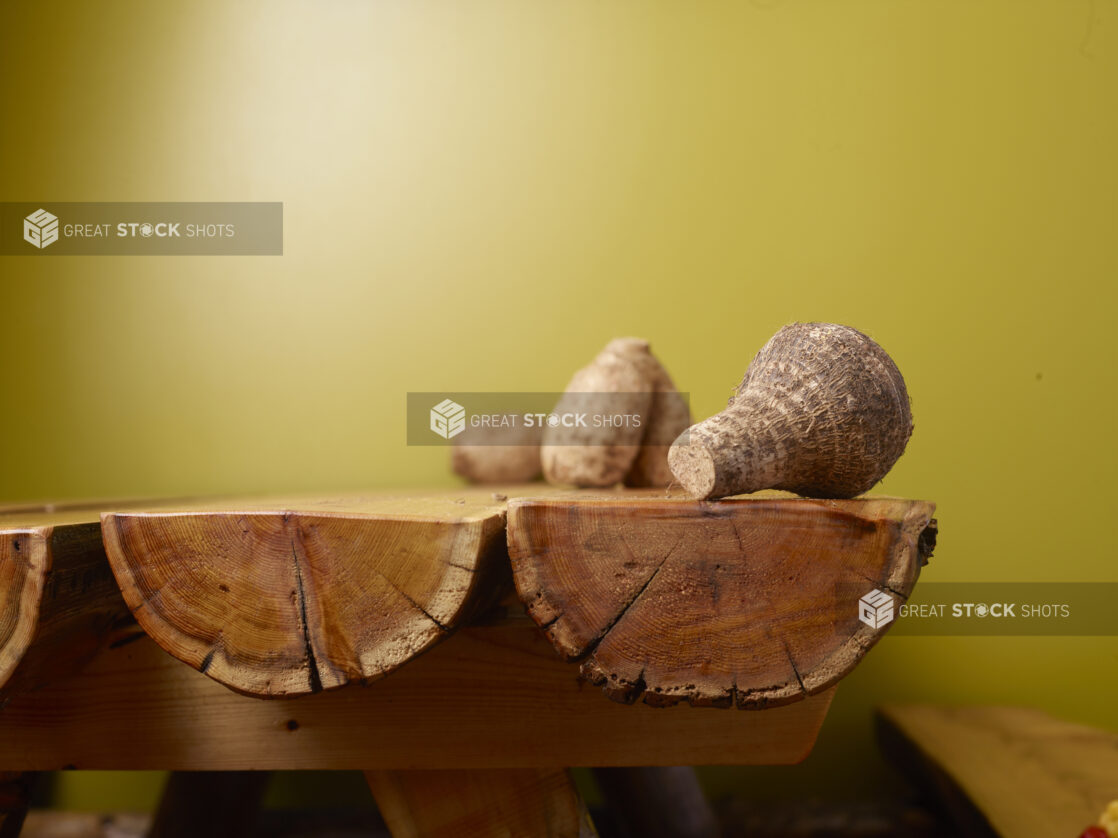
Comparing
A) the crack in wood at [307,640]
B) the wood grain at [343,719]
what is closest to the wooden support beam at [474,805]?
the wood grain at [343,719]

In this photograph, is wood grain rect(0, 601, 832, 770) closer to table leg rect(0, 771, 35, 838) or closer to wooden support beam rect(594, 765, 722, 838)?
table leg rect(0, 771, 35, 838)

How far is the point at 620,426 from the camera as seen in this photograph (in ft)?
3.77

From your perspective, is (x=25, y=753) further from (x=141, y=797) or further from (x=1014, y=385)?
(x=1014, y=385)

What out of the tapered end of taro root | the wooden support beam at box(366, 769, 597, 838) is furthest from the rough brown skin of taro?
the wooden support beam at box(366, 769, 597, 838)

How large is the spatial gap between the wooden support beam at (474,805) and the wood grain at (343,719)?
0.04 metres

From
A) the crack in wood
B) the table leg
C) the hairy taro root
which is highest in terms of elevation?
the hairy taro root

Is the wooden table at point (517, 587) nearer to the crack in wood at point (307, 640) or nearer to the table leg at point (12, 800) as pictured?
the crack in wood at point (307, 640)

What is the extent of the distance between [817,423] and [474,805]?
0.52 meters

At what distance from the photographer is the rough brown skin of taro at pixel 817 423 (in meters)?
0.66

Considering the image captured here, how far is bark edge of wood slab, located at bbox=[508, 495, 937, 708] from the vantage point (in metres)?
0.58

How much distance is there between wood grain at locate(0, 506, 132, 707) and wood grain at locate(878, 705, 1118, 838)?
3.39 feet

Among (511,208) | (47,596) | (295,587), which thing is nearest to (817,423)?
(295,587)

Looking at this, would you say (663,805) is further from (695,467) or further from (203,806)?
(695,467)

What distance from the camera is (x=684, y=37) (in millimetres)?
1557
